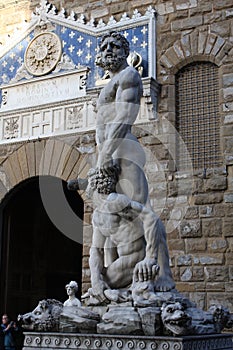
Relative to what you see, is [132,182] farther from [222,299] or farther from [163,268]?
[222,299]

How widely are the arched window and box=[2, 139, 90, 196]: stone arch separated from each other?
1.77 m

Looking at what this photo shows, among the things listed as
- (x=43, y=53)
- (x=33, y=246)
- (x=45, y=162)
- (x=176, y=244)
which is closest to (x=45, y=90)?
(x=43, y=53)

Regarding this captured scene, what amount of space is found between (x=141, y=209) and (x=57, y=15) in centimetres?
632

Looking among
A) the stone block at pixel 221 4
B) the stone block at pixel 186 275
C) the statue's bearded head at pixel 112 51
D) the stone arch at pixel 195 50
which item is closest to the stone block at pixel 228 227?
the stone block at pixel 186 275

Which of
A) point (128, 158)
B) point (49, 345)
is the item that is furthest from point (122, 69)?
point (49, 345)

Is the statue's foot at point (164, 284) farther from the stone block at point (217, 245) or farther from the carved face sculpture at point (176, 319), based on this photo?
the stone block at point (217, 245)

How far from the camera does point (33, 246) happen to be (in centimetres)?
1261

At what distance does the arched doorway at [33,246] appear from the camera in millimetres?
11328

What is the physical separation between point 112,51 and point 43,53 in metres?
5.10

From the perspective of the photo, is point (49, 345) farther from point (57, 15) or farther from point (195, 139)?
point (57, 15)

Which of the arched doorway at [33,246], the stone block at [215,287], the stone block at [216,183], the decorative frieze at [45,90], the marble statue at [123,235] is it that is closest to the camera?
the marble statue at [123,235]

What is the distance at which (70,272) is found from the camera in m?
14.3

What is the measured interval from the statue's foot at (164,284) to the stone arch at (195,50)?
4.65 meters

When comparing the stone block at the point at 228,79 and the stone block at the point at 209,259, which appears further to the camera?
the stone block at the point at 228,79
